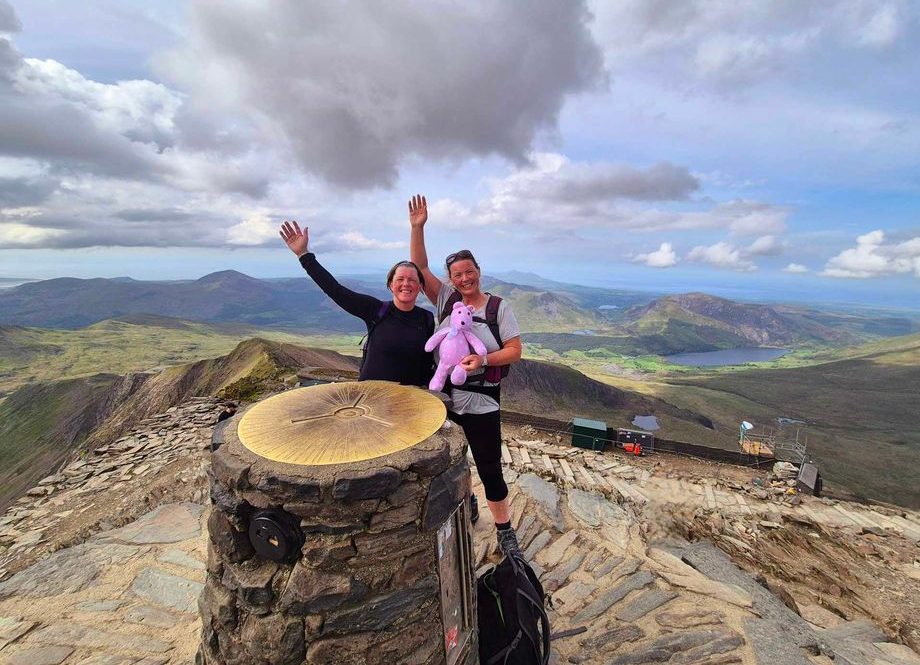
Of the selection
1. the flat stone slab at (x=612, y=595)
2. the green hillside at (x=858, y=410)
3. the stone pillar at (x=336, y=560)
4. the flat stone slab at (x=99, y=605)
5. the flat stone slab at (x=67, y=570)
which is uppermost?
the stone pillar at (x=336, y=560)

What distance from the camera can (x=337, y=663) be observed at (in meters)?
3.42

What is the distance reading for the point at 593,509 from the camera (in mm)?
9586

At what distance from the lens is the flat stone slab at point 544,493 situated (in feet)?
28.8

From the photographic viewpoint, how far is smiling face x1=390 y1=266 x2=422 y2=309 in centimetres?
527

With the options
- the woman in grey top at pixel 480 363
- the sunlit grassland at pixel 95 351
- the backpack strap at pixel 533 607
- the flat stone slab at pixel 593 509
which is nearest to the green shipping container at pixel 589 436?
the flat stone slab at pixel 593 509

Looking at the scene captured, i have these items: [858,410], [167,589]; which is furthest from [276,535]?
[858,410]

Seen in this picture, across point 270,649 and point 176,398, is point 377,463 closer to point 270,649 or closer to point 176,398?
point 270,649

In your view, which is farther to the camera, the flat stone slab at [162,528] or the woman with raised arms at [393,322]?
the flat stone slab at [162,528]

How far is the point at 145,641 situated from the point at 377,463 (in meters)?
4.97

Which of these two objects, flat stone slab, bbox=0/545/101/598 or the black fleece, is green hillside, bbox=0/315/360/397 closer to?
flat stone slab, bbox=0/545/101/598

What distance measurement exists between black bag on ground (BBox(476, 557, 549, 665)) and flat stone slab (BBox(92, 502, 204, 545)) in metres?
5.98

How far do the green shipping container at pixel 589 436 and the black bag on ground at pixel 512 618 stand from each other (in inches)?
→ 393

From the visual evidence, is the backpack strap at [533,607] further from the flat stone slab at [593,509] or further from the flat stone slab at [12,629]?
the flat stone slab at [12,629]

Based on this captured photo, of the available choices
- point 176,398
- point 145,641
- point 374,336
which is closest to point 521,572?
point 374,336
